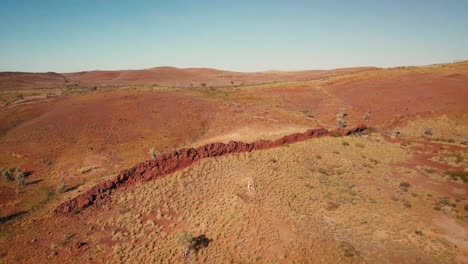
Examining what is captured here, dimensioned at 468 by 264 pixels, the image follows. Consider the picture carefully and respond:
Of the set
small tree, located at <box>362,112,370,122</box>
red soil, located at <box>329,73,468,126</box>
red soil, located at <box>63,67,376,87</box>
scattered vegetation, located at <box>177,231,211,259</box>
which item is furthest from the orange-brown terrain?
red soil, located at <box>63,67,376,87</box>

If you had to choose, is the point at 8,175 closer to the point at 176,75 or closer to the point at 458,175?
the point at 458,175

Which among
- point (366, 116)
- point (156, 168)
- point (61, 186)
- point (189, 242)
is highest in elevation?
point (156, 168)

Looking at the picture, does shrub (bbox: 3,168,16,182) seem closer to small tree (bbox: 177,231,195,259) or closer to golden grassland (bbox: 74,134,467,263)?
golden grassland (bbox: 74,134,467,263)

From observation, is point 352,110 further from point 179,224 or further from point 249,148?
point 179,224

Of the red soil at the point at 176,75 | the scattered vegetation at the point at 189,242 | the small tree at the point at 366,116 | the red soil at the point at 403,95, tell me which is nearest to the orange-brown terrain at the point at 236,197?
the scattered vegetation at the point at 189,242

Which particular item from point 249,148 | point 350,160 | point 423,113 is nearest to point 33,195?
point 249,148

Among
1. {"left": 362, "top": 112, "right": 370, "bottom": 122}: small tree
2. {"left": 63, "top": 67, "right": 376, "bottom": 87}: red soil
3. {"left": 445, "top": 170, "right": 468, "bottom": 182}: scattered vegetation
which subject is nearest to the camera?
{"left": 445, "top": 170, "right": 468, "bottom": 182}: scattered vegetation

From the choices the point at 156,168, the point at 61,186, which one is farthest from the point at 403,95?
the point at 61,186

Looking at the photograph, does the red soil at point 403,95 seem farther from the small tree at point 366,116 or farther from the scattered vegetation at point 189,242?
the scattered vegetation at point 189,242
